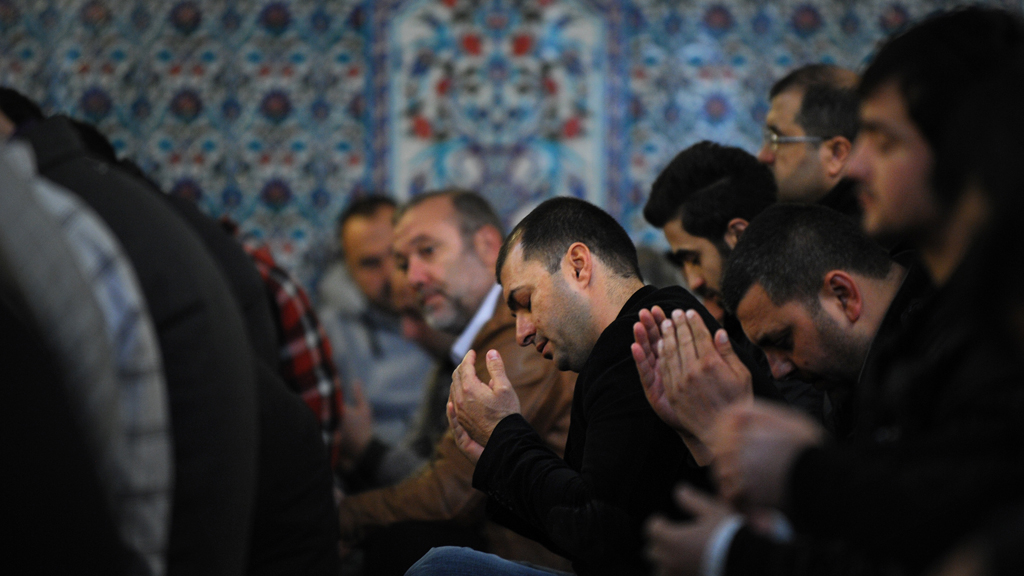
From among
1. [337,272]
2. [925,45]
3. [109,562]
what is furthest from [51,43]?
[925,45]

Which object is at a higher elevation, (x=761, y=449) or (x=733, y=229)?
(x=761, y=449)

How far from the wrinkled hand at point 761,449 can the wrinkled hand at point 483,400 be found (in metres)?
0.70

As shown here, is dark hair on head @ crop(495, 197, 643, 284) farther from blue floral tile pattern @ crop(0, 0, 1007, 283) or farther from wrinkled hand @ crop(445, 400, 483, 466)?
blue floral tile pattern @ crop(0, 0, 1007, 283)

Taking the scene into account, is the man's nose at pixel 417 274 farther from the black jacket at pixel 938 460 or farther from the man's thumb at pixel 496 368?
the black jacket at pixel 938 460

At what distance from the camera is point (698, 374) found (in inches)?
60.7

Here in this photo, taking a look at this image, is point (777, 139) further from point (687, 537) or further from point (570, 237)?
point (687, 537)

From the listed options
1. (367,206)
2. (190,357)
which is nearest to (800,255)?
(190,357)

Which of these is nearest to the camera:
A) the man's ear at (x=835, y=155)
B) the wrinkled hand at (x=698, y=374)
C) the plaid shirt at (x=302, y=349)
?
the wrinkled hand at (x=698, y=374)

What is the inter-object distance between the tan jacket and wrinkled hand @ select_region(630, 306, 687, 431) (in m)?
0.92

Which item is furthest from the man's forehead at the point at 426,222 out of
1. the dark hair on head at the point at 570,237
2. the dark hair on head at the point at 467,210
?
the dark hair on head at the point at 570,237

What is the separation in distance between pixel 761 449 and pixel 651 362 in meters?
Answer: 0.50

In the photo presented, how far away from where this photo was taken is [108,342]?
1.20 meters

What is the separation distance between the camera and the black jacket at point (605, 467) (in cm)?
160

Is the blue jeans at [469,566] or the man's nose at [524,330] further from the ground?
the man's nose at [524,330]
